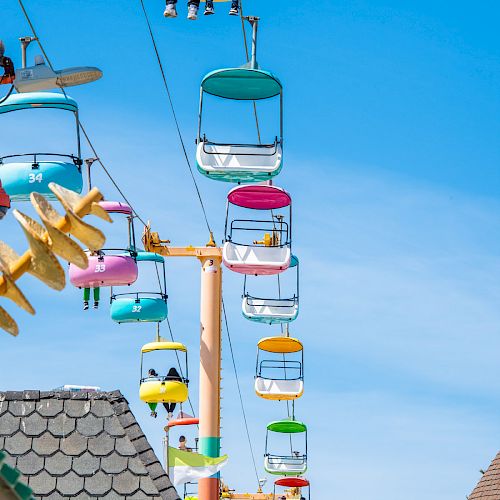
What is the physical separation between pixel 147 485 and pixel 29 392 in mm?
1184

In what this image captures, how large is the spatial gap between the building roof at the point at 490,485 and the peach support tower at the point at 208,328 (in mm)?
5303

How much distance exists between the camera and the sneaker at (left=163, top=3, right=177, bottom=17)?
11.9 metres

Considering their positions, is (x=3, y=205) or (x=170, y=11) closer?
(x=3, y=205)

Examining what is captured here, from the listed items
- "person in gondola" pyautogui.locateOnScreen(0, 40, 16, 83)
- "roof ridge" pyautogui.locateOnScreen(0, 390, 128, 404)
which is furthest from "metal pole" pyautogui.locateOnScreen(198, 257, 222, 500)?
"roof ridge" pyautogui.locateOnScreen(0, 390, 128, 404)

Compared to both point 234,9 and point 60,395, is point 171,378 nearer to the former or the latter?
point 234,9

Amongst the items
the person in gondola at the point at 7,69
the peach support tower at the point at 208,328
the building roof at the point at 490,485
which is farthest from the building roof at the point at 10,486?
the building roof at the point at 490,485

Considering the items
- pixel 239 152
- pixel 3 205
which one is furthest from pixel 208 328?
pixel 3 205

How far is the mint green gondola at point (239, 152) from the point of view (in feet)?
46.3

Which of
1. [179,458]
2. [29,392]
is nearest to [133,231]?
[179,458]

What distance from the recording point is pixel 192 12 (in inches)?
476

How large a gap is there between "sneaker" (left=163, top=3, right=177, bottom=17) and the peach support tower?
912 centimetres

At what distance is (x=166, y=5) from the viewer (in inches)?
471

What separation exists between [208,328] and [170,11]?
33.0ft

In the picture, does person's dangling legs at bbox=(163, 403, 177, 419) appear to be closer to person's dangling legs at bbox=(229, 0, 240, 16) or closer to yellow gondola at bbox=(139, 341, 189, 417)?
yellow gondola at bbox=(139, 341, 189, 417)
